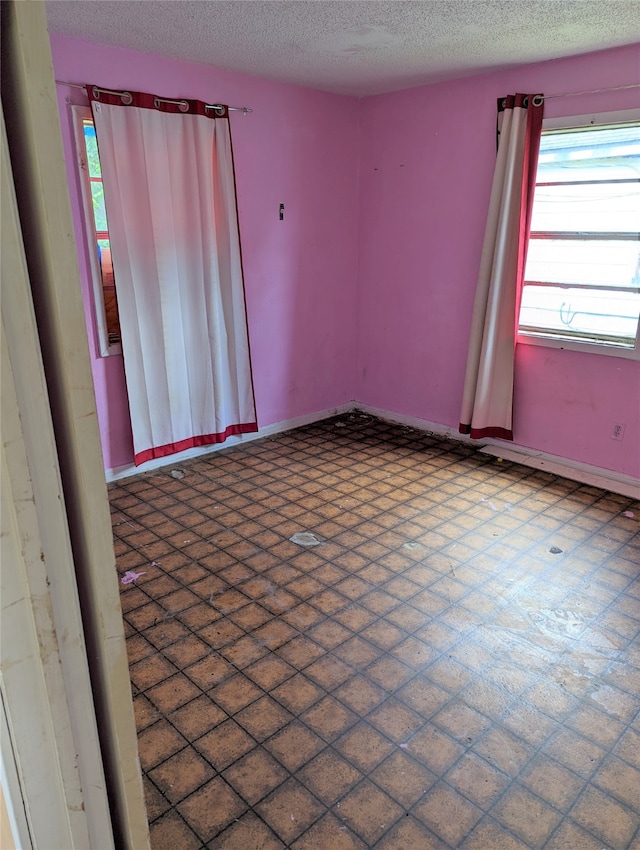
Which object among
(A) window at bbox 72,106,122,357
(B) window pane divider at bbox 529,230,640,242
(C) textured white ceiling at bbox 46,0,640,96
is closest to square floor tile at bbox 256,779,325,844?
(A) window at bbox 72,106,122,357

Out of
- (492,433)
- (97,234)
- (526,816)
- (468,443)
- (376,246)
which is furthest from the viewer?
(376,246)

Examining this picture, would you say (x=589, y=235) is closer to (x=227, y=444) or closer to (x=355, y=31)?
(x=355, y=31)

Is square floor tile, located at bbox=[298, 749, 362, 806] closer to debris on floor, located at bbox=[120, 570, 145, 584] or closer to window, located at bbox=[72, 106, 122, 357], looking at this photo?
debris on floor, located at bbox=[120, 570, 145, 584]

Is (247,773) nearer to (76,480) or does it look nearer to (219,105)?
(76,480)

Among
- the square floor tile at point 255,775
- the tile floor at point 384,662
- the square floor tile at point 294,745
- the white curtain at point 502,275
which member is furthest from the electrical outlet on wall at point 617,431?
the square floor tile at point 255,775

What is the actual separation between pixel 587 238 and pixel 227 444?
2.64m

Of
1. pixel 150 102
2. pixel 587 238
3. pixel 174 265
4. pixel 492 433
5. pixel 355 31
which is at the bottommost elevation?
pixel 492 433

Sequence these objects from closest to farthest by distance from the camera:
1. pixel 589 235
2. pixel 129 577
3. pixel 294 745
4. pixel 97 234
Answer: pixel 294 745, pixel 129 577, pixel 97 234, pixel 589 235

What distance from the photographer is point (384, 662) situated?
83.6 inches

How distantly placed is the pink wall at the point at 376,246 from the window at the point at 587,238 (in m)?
0.12

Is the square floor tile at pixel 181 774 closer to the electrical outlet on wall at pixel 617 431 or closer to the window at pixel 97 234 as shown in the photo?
the window at pixel 97 234

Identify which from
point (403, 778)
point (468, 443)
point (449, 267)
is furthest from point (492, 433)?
point (403, 778)

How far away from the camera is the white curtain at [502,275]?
347 centimetres

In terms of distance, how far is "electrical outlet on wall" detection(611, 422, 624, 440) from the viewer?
3.47 m
